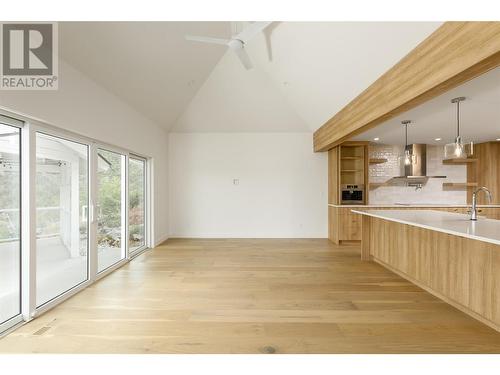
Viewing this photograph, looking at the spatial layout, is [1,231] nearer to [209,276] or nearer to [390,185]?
[209,276]

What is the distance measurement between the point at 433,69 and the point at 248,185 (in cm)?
465

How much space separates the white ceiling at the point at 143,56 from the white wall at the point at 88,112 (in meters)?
0.15

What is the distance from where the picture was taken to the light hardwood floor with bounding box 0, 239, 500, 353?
6.61 ft

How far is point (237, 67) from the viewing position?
4629 mm

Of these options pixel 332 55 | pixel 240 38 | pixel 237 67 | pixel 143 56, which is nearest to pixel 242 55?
pixel 240 38

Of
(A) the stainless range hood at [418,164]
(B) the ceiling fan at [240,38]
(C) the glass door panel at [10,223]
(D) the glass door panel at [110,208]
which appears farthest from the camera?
(A) the stainless range hood at [418,164]

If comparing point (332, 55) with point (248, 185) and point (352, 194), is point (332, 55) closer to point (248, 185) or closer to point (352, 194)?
point (352, 194)

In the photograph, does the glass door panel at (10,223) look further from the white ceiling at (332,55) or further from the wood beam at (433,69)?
the wood beam at (433,69)

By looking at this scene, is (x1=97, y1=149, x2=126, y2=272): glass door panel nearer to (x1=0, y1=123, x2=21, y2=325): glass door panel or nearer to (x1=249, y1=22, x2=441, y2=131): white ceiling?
(x1=0, y1=123, x2=21, y2=325): glass door panel

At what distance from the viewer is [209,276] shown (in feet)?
11.8

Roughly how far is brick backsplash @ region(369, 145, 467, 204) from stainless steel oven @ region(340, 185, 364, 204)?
0.92 metres

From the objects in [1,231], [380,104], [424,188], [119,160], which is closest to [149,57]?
[119,160]

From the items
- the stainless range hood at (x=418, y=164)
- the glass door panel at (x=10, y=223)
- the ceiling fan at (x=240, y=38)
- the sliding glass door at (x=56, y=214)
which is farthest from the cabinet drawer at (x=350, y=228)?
the glass door panel at (x=10, y=223)

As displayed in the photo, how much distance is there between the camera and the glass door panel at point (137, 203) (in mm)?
4766
